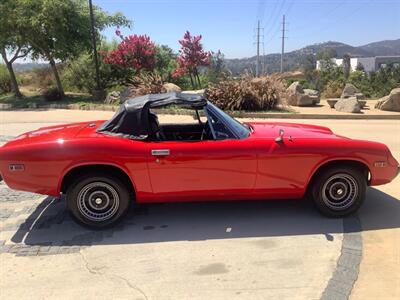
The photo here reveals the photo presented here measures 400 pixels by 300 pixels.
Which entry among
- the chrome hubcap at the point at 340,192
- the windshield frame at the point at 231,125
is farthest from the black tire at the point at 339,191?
the windshield frame at the point at 231,125

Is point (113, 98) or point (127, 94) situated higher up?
point (127, 94)

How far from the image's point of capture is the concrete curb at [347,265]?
11.0ft

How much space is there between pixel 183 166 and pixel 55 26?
1549 centimetres

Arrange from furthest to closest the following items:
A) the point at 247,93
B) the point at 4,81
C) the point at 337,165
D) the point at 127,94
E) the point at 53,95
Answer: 1. the point at 4,81
2. the point at 53,95
3. the point at 127,94
4. the point at 247,93
5. the point at 337,165

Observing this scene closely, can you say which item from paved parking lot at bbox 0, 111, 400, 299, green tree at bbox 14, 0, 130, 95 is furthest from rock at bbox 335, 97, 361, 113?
green tree at bbox 14, 0, 130, 95

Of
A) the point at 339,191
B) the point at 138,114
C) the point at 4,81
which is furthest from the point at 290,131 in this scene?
the point at 4,81

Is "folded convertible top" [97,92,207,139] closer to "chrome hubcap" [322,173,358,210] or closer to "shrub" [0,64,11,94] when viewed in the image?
"chrome hubcap" [322,173,358,210]

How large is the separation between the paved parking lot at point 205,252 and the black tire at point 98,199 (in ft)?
0.48

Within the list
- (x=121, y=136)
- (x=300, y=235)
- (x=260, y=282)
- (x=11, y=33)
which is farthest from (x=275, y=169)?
(x=11, y=33)

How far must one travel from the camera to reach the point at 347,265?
3.79 metres

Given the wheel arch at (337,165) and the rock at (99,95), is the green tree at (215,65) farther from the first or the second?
the wheel arch at (337,165)

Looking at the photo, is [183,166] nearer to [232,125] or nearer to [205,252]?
[232,125]

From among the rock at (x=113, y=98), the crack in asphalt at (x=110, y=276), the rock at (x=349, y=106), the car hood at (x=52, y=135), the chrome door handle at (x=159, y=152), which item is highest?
the car hood at (x=52, y=135)

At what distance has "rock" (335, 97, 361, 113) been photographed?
14.4 meters
